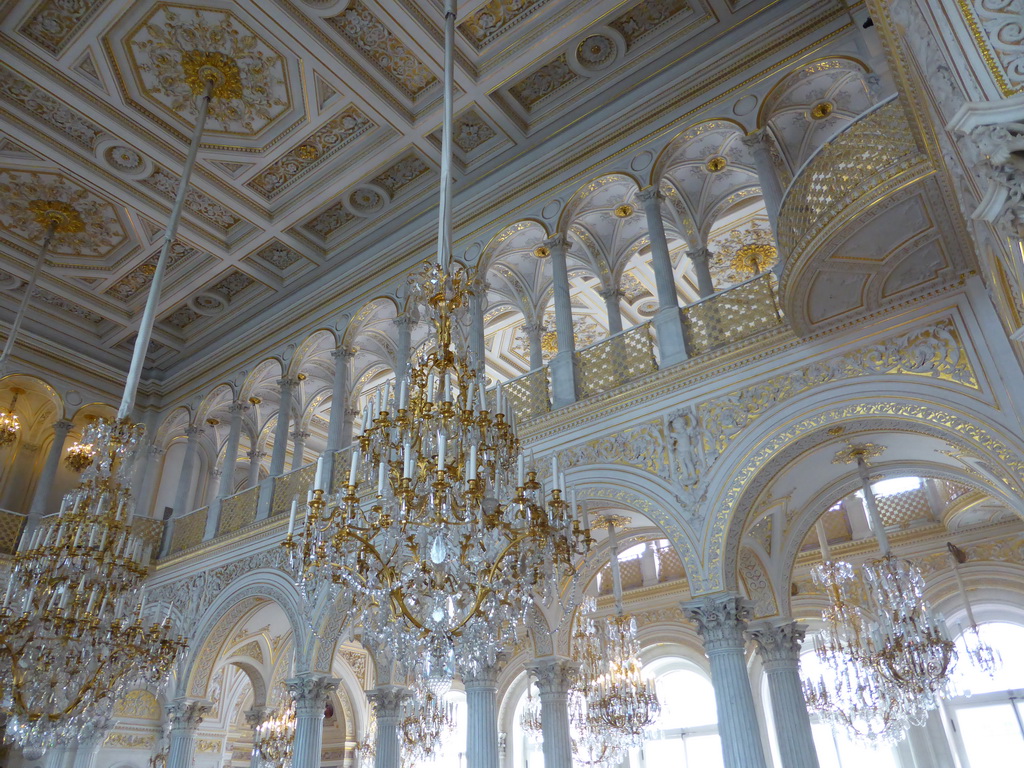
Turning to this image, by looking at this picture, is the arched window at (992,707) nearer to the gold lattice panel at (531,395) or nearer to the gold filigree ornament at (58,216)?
the gold lattice panel at (531,395)

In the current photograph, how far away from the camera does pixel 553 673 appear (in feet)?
30.6

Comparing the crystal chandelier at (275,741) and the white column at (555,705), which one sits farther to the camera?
the crystal chandelier at (275,741)

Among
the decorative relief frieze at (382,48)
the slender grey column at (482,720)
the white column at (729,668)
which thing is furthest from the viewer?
the decorative relief frieze at (382,48)

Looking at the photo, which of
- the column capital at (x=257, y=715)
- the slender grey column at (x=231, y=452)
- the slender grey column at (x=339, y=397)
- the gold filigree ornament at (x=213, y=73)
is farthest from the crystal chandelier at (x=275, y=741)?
the gold filigree ornament at (x=213, y=73)

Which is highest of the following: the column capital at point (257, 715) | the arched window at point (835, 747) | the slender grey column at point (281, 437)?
the slender grey column at point (281, 437)

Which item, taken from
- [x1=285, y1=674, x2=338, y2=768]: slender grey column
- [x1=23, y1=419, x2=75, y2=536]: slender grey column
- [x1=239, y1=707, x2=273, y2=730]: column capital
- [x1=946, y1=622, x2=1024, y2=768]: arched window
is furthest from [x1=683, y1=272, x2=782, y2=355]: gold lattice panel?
[x1=23, y1=419, x2=75, y2=536]: slender grey column

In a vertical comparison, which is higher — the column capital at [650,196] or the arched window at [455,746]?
the column capital at [650,196]

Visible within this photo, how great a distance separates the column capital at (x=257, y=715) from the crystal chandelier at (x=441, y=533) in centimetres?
1096

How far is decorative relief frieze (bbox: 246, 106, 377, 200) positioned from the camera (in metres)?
10.0

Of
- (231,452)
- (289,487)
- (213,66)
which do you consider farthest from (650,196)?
(231,452)

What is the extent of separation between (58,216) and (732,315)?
33.9ft

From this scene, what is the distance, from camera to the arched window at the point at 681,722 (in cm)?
1370

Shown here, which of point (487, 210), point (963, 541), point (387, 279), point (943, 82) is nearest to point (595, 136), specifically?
point (487, 210)

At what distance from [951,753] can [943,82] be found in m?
11.1
